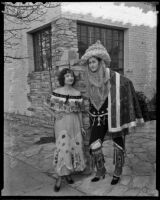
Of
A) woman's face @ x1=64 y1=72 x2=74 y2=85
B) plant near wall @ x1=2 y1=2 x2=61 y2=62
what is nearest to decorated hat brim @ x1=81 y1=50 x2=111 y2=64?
woman's face @ x1=64 y1=72 x2=74 y2=85

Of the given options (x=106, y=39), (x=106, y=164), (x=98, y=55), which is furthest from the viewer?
(x=106, y=39)

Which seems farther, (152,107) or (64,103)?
(152,107)

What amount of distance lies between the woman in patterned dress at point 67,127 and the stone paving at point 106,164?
1.03ft

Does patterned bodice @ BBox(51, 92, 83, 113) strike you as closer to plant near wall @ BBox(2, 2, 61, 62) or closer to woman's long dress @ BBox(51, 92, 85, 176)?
woman's long dress @ BBox(51, 92, 85, 176)

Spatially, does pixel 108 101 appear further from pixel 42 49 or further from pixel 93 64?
pixel 42 49

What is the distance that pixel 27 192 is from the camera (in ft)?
11.2

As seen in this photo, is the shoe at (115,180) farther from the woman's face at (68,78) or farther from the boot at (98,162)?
the woman's face at (68,78)

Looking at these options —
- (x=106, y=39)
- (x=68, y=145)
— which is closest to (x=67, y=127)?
(x=68, y=145)

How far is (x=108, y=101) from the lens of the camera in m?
3.26

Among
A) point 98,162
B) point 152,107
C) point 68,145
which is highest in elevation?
point 152,107

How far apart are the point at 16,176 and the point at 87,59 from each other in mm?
2334

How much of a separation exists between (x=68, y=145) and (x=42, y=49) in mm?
4557

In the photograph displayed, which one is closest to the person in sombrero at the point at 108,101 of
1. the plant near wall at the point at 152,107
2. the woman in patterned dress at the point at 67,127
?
the woman in patterned dress at the point at 67,127

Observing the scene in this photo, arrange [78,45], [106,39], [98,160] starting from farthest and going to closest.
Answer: [106,39], [78,45], [98,160]
